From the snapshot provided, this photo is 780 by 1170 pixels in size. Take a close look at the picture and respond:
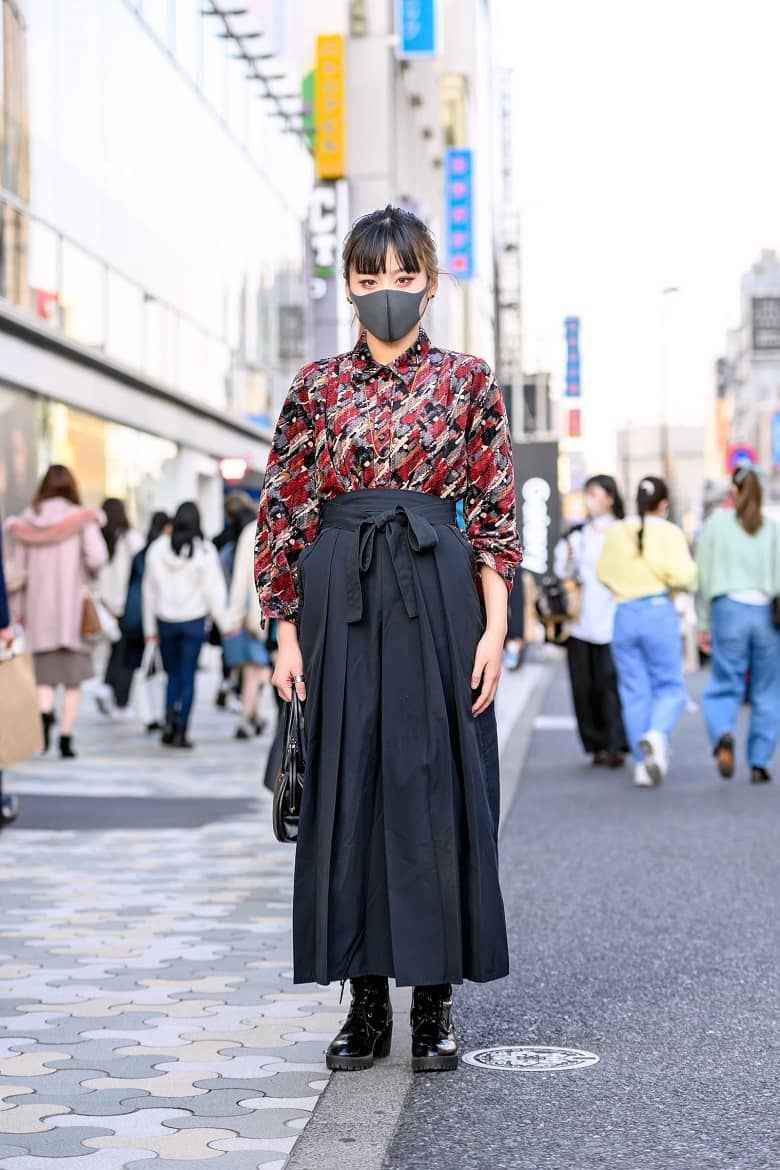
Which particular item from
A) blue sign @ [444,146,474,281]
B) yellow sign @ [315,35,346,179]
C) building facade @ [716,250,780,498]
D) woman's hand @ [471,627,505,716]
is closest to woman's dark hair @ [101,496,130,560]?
woman's hand @ [471,627,505,716]

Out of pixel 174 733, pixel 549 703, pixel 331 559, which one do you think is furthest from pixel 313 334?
pixel 331 559

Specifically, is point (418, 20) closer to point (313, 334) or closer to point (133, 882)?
point (313, 334)

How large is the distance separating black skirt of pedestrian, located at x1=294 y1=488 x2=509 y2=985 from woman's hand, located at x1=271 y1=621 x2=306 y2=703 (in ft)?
0.18

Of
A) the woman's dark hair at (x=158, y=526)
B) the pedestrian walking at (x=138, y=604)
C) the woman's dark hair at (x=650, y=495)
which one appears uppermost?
the woman's dark hair at (x=158, y=526)

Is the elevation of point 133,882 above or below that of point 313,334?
below

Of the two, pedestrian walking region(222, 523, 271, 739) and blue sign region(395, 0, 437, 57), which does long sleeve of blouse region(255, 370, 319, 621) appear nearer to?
pedestrian walking region(222, 523, 271, 739)

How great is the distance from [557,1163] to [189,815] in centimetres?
622

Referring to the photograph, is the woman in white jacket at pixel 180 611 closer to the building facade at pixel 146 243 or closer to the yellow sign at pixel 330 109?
the building facade at pixel 146 243

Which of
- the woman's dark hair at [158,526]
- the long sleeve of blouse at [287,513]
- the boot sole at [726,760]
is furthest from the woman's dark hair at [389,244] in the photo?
the woman's dark hair at [158,526]

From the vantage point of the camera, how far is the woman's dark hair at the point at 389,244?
4.34 metres

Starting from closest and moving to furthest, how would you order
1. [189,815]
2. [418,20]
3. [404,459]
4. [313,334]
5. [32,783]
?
[404,459] < [189,815] < [32,783] < [313,334] < [418,20]

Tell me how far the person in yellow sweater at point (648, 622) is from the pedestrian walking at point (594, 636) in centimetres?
107

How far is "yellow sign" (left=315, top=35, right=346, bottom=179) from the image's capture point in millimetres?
27891

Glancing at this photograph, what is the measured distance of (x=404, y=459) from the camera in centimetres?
423
